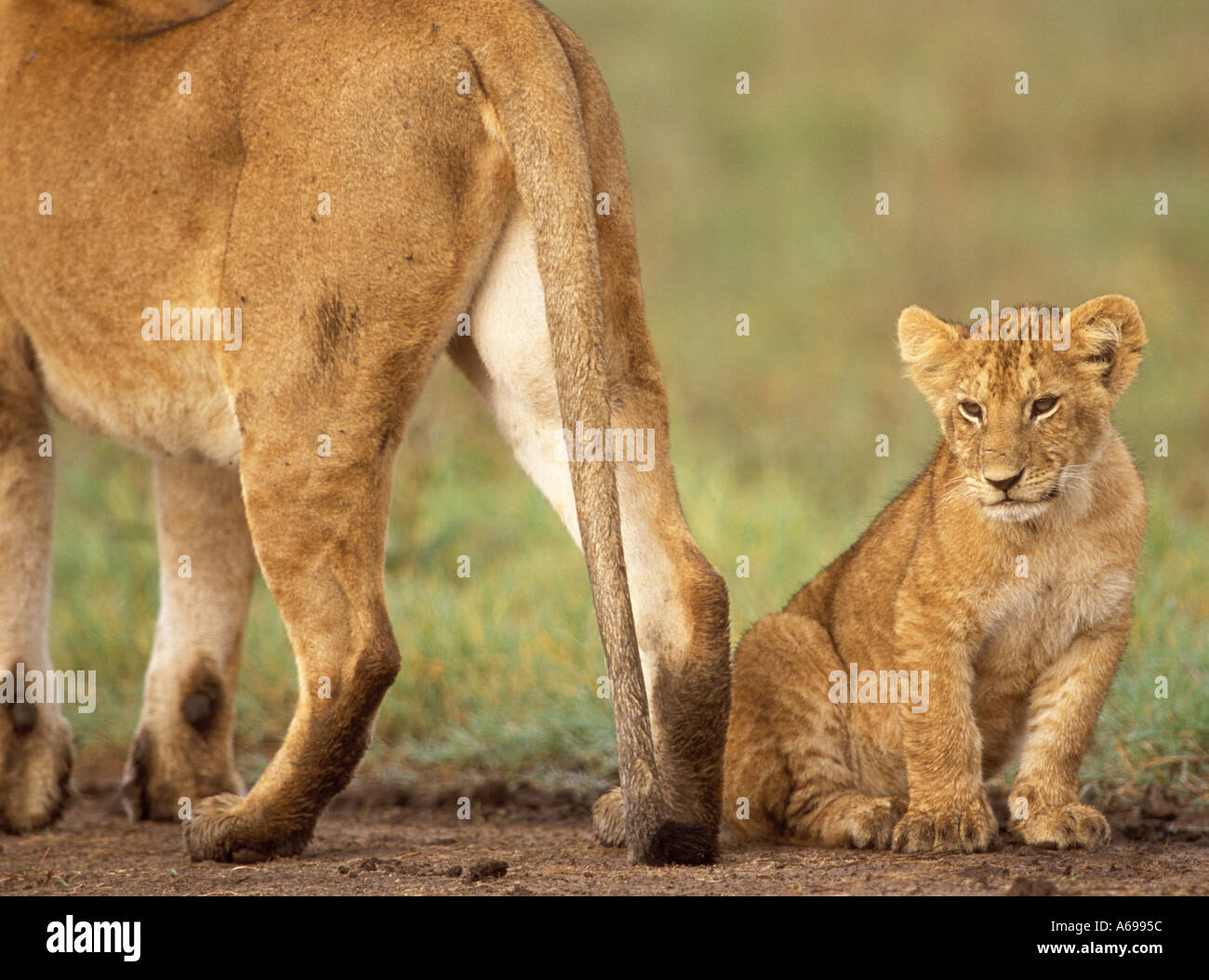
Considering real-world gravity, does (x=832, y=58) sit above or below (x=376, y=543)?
above

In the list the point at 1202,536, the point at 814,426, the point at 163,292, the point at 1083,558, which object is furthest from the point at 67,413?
the point at 814,426

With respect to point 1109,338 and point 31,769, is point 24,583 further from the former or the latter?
point 1109,338

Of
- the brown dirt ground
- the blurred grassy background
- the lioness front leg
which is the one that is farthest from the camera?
the blurred grassy background

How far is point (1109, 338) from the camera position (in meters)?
3.93

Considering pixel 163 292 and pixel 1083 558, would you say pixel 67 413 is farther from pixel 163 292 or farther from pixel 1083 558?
pixel 1083 558

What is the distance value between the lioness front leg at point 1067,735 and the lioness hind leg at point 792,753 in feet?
1.12

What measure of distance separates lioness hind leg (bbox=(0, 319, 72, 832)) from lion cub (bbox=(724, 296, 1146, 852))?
2157 mm

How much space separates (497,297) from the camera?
4.11 m

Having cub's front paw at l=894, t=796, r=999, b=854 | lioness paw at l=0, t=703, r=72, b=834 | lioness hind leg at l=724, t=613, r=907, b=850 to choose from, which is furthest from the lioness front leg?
lioness paw at l=0, t=703, r=72, b=834

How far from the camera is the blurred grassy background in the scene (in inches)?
249

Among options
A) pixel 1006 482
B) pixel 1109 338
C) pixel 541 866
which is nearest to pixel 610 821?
pixel 541 866

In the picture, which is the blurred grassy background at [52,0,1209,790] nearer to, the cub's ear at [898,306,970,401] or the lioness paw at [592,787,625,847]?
the lioness paw at [592,787,625,847]

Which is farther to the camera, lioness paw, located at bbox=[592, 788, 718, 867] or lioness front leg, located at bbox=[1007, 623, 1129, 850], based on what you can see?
lioness front leg, located at bbox=[1007, 623, 1129, 850]

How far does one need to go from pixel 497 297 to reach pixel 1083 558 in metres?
1.56
